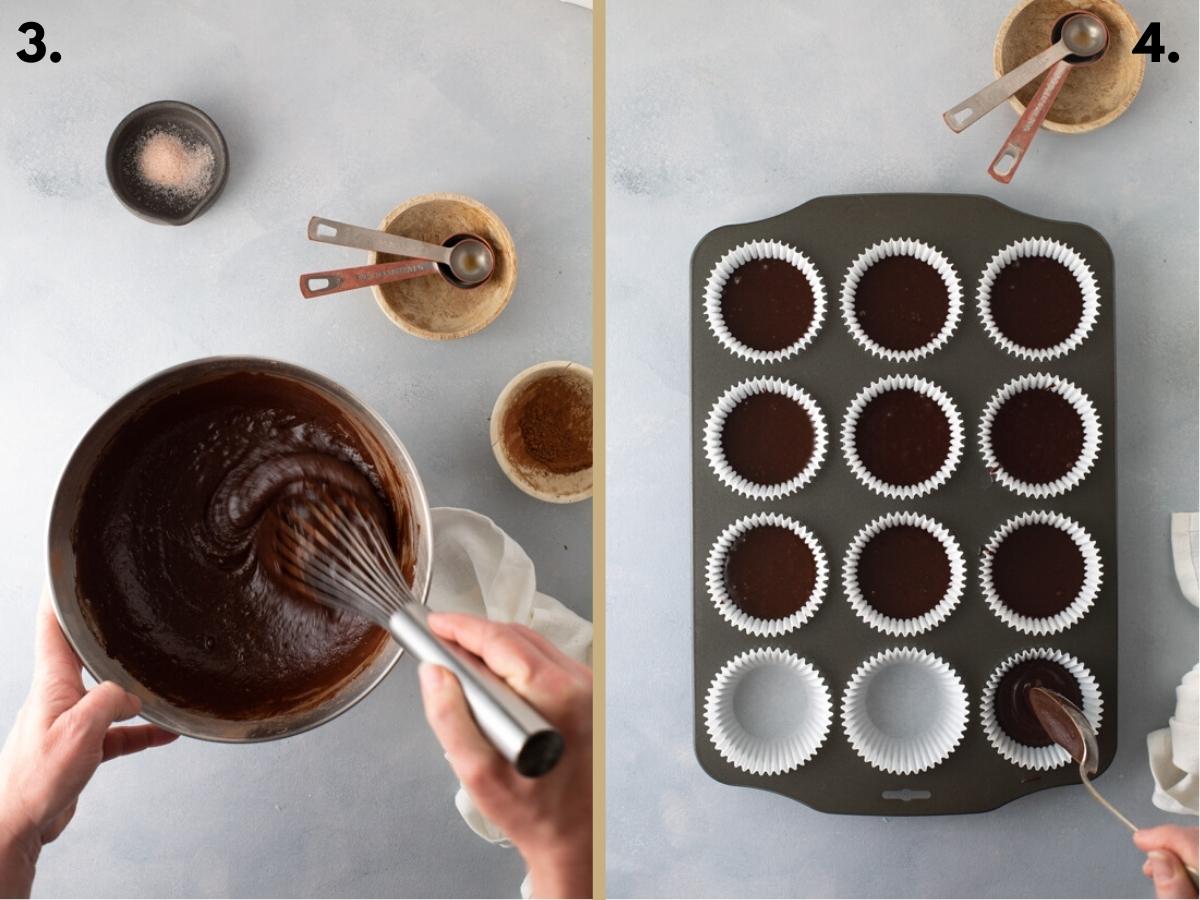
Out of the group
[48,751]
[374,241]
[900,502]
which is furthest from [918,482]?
[48,751]

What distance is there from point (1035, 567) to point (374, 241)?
85cm

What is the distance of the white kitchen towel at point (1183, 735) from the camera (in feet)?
3.42

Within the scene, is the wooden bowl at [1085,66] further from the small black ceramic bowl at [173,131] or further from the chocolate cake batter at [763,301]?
the small black ceramic bowl at [173,131]

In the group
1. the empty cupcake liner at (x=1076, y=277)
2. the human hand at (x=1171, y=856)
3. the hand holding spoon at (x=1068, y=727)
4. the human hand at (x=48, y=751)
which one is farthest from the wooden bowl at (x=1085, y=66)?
the human hand at (x=48, y=751)

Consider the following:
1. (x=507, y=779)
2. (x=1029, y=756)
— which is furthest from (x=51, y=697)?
(x=1029, y=756)

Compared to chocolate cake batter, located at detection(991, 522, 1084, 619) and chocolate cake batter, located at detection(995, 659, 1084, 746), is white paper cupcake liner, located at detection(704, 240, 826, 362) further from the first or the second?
chocolate cake batter, located at detection(995, 659, 1084, 746)

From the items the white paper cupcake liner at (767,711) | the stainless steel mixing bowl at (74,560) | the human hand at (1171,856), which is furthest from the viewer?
the white paper cupcake liner at (767,711)

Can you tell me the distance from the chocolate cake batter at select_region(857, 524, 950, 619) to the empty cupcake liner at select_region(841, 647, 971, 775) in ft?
0.18

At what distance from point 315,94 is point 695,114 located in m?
0.44

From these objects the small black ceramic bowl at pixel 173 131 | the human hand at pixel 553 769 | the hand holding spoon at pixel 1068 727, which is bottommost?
the hand holding spoon at pixel 1068 727

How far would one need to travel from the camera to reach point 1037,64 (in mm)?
1038

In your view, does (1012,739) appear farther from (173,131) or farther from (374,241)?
(173,131)

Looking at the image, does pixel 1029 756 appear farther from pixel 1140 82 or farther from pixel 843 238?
pixel 1140 82

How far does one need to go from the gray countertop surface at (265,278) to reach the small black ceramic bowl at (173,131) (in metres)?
0.02
